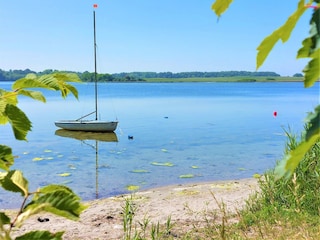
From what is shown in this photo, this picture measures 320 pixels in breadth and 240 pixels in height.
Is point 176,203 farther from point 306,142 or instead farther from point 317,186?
point 306,142

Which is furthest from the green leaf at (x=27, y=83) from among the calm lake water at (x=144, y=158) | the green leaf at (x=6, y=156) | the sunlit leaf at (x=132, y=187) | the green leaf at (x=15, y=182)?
the sunlit leaf at (x=132, y=187)

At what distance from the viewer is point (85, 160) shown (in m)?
20.2

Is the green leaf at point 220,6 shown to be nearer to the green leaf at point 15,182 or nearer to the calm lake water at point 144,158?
the green leaf at point 15,182

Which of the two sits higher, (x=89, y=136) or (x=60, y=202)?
(x=60, y=202)

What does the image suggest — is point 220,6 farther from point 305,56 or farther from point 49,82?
point 49,82

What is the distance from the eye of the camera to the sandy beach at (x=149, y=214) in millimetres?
7332

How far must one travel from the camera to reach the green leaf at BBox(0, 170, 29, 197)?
29.7 inches

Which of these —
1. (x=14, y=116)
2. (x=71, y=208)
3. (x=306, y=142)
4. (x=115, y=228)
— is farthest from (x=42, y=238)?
(x=115, y=228)

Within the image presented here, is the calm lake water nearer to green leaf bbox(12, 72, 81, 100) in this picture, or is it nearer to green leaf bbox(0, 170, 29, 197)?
green leaf bbox(12, 72, 81, 100)

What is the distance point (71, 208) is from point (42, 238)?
0.08m

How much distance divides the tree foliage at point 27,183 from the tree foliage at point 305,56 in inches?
14.4

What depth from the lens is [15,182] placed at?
2.51 feet

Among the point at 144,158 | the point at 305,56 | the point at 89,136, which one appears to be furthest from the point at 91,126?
the point at 305,56

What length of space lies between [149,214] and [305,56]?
27.8 ft
